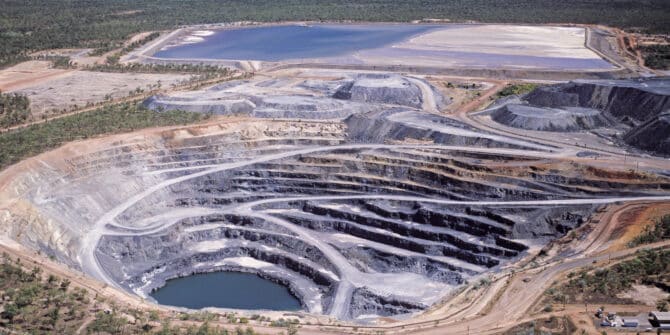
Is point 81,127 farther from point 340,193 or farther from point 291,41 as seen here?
point 291,41

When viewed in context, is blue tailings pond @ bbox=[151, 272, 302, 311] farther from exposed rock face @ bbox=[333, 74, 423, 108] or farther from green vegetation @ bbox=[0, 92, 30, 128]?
exposed rock face @ bbox=[333, 74, 423, 108]

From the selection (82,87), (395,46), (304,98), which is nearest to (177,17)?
(395,46)

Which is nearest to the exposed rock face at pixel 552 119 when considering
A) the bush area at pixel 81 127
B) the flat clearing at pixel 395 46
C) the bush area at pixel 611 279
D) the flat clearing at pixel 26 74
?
the flat clearing at pixel 395 46

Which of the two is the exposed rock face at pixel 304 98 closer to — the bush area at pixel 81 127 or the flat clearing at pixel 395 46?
the bush area at pixel 81 127

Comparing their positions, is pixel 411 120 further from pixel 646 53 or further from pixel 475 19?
pixel 475 19

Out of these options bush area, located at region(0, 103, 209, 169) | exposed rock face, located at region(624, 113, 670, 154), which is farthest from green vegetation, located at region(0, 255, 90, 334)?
exposed rock face, located at region(624, 113, 670, 154)
